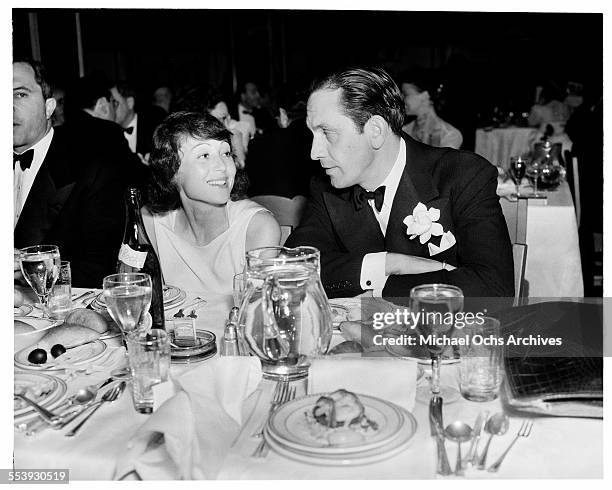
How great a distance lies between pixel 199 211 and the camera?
242 cm

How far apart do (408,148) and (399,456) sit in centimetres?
134

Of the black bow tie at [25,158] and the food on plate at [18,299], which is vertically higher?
the black bow tie at [25,158]

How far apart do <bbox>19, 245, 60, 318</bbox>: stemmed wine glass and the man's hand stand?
901mm

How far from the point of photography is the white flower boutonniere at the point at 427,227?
2.07m

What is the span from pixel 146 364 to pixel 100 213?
163cm

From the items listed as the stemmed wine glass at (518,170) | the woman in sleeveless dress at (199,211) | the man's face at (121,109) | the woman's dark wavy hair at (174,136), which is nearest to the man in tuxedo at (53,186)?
the woman in sleeveless dress at (199,211)

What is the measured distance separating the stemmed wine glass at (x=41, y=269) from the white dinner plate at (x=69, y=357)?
30 centimetres

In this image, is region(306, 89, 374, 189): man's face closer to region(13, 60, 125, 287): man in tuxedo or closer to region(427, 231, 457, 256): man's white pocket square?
region(427, 231, 457, 256): man's white pocket square

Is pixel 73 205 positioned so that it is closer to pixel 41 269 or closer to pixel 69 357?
pixel 41 269

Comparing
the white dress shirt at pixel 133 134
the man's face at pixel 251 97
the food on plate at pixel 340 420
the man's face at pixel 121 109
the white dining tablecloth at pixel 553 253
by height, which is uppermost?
the man's face at pixel 251 97

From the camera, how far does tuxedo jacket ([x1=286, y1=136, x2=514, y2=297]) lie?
196 cm

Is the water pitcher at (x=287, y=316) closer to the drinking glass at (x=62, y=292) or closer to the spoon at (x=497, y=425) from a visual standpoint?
the spoon at (x=497, y=425)

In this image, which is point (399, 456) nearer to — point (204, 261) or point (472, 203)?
point (472, 203)

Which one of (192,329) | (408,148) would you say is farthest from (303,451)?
(408,148)
